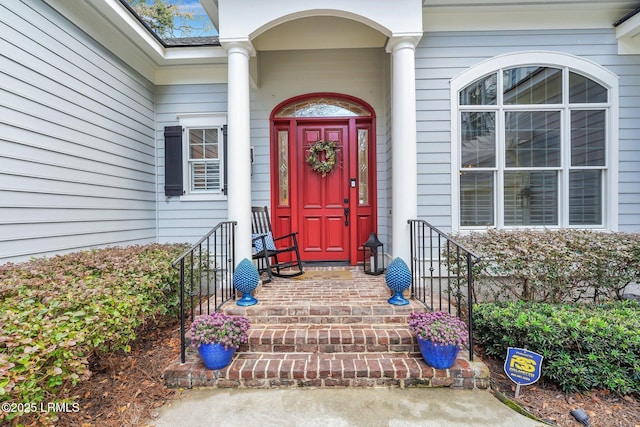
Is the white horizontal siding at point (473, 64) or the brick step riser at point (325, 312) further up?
the white horizontal siding at point (473, 64)

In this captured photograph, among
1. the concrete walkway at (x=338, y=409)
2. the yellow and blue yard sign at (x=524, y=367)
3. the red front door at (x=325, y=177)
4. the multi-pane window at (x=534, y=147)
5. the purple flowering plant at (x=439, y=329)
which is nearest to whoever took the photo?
the concrete walkway at (x=338, y=409)

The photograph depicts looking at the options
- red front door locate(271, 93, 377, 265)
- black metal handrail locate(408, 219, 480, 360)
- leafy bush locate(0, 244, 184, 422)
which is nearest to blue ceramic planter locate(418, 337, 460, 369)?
black metal handrail locate(408, 219, 480, 360)

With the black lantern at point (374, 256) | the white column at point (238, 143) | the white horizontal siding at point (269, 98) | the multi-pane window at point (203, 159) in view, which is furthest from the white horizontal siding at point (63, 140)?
the black lantern at point (374, 256)

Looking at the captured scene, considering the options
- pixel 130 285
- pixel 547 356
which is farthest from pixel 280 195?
pixel 547 356

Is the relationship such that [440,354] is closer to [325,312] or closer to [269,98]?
[325,312]

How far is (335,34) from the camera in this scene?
406 cm

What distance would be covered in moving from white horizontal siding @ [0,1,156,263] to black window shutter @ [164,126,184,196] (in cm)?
34

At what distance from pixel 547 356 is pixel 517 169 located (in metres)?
2.45

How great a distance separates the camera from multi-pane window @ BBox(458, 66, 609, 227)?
12.9ft

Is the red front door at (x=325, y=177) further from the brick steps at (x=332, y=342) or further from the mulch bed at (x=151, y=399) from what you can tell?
the mulch bed at (x=151, y=399)

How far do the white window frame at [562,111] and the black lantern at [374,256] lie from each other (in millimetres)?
1021

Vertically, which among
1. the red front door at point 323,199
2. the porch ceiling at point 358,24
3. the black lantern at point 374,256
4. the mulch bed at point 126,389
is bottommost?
the mulch bed at point 126,389

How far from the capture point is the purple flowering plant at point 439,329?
89.7 inches

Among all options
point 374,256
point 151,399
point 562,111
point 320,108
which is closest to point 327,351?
point 151,399
